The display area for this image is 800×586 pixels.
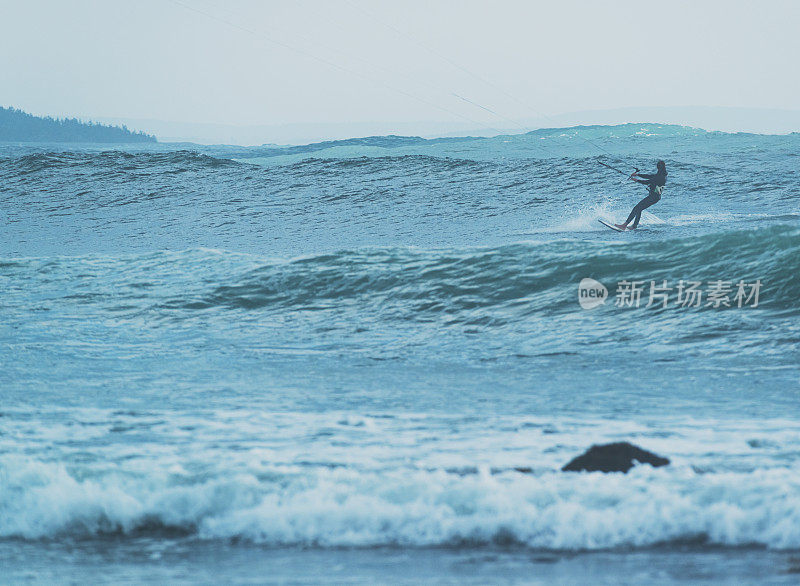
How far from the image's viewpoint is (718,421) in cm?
579

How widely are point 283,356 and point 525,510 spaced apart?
4.76 metres

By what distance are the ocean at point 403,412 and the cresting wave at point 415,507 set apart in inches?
0.6

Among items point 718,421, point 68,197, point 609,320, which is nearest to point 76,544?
point 718,421

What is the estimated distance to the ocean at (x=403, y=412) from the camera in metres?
3.93

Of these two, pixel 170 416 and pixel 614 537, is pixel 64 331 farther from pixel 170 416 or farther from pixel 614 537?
pixel 614 537

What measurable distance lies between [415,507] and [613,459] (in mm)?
1192

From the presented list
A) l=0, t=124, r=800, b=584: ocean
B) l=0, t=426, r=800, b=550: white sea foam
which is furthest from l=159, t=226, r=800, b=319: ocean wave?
l=0, t=426, r=800, b=550: white sea foam
